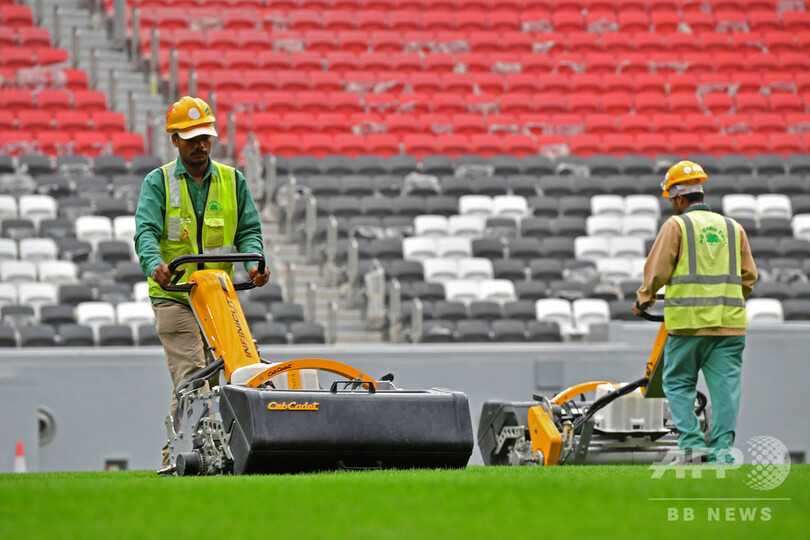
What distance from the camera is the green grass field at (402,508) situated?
387cm

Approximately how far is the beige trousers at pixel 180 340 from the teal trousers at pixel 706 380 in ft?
8.35

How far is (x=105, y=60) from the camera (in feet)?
72.0

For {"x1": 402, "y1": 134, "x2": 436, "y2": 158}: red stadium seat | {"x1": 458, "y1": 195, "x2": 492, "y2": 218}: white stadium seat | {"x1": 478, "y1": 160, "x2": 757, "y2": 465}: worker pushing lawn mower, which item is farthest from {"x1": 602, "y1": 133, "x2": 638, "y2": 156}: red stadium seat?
{"x1": 478, "y1": 160, "x2": 757, "y2": 465}: worker pushing lawn mower

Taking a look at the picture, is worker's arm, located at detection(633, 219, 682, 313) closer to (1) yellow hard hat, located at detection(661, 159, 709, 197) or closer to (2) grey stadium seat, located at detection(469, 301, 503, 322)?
(1) yellow hard hat, located at detection(661, 159, 709, 197)

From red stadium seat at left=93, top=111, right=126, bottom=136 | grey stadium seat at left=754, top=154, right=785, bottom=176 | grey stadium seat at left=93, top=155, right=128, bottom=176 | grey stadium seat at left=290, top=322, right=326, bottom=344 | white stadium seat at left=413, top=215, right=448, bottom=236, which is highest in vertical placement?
red stadium seat at left=93, top=111, right=126, bottom=136

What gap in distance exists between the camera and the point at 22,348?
41.1 ft

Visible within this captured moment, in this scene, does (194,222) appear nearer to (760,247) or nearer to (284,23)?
(760,247)

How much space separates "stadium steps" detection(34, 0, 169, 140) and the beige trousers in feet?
42.3

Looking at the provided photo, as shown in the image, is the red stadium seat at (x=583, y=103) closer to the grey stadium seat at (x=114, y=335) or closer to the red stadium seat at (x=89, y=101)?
the red stadium seat at (x=89, y=101)

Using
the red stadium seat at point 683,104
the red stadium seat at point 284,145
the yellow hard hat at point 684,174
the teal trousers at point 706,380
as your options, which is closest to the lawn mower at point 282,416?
the teal trousers at point 706,380

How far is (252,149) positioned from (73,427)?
5.83 m

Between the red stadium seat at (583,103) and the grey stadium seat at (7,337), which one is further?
the red stadium seat at (583,103)

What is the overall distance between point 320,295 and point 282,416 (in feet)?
30.4

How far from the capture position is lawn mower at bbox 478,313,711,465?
7957mm
